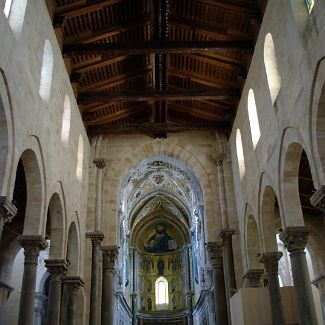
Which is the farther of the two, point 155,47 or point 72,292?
point 72,292

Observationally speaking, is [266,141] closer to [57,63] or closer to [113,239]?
[57,63]

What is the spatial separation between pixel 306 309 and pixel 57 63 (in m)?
9.02

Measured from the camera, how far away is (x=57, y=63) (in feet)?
43.0

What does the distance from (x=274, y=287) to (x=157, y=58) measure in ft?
26.2

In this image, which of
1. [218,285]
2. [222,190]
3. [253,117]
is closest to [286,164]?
[253,117]

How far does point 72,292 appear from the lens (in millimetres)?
15203

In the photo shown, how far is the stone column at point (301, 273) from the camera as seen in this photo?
1068 centimetres

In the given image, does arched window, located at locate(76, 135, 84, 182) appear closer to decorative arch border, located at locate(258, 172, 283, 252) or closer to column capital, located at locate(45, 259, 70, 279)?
column capital, located at locate(45, 259, 70, 279)

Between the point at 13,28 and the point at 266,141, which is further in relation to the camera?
the point at 266,141

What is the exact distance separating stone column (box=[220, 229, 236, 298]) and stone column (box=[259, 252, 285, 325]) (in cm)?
343

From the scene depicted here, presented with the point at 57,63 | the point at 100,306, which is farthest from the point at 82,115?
the point at 100,306

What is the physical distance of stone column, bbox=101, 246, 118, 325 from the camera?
16547mm

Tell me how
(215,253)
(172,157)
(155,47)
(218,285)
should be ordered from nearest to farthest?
1. (155,47)
2. (218,285)
3. (215,253)
4. (172,157)

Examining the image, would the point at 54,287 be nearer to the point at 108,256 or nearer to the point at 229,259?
the point at 108,256
